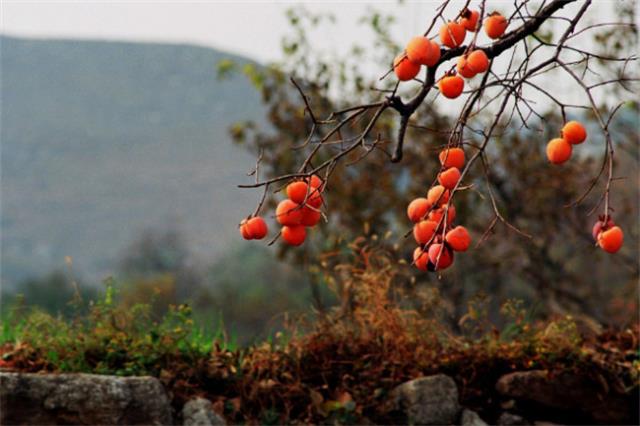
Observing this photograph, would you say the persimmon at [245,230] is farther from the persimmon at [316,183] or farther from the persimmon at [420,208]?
the persimmon at [420,208]

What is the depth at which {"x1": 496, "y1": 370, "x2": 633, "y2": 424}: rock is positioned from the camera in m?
4.53

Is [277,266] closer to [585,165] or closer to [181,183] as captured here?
[585,165]

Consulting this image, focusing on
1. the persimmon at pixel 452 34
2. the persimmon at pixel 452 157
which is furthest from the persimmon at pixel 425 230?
the persimmon at pixel 452 34

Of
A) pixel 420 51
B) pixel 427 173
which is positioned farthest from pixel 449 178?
pixel 427 173

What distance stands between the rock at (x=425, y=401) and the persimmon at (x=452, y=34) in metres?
2.14

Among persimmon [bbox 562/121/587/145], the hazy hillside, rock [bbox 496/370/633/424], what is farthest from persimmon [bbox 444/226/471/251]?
the hazy hillside

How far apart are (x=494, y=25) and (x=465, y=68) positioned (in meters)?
0.29

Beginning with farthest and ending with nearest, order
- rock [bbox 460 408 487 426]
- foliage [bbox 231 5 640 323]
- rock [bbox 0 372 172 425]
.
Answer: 1. foliage [bbox 231 5 640 323]
2. rock [bbox 460 408 487 426]
3. rock [bbox 0 372 172 425]

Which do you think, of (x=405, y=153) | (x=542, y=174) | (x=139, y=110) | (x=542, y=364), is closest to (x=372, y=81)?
(x=405, y=153)

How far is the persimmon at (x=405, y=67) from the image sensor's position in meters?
2.52

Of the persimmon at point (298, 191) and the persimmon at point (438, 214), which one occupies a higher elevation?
the persimmon at point (298, 191)

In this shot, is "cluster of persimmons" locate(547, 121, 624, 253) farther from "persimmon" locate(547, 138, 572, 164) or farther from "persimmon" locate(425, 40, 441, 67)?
"persimmon" locate(425, 40, 441, 67)

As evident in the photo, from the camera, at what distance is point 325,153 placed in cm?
888

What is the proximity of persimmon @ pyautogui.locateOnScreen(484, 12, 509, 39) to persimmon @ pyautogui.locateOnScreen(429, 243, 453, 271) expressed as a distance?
76 centimetres
